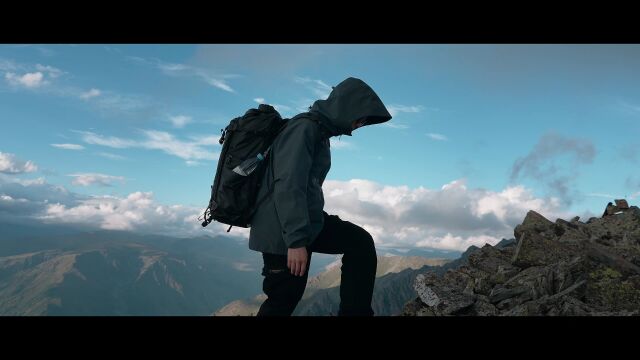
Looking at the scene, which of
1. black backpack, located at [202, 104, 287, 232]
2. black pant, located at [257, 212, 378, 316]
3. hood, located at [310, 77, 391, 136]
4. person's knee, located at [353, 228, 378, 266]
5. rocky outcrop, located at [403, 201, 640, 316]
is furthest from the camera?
rocky outcrop, located at [403, 201, 640, 316]

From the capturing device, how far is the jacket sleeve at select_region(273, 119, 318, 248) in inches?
228

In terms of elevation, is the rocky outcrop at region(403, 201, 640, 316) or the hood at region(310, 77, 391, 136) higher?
the hood at region(310, 77, 391, 136)

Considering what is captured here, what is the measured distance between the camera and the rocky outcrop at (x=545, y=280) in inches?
357

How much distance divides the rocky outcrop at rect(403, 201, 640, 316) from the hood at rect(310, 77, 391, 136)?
4.56 metres

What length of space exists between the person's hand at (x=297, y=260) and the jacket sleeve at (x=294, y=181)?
9 centimetres

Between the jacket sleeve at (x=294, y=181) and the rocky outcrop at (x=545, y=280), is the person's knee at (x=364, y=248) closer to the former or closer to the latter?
the jacket sleeve at (x=294, y=181)

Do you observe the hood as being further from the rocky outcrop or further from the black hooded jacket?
the rocky outcrop

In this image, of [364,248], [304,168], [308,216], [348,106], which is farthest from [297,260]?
[348,106]

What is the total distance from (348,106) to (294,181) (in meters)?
1.45

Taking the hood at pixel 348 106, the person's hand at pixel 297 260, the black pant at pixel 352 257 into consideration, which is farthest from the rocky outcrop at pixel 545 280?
the hood at pixel 348 106

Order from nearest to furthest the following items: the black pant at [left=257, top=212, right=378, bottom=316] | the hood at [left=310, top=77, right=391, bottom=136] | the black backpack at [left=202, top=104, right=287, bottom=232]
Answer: the black backpack at [left=202, top=104, right=287, bottom=232] < the hood at [left=310, top=77, right=391, bottom=136] < the black pant at [left=257, top=212, right=378, bottom=316]

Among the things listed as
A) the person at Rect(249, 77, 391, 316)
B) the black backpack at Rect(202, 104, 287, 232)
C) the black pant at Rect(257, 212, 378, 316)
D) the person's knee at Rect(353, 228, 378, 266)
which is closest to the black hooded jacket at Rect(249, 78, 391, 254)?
the person at Rect(249, 77, 391, 316)
